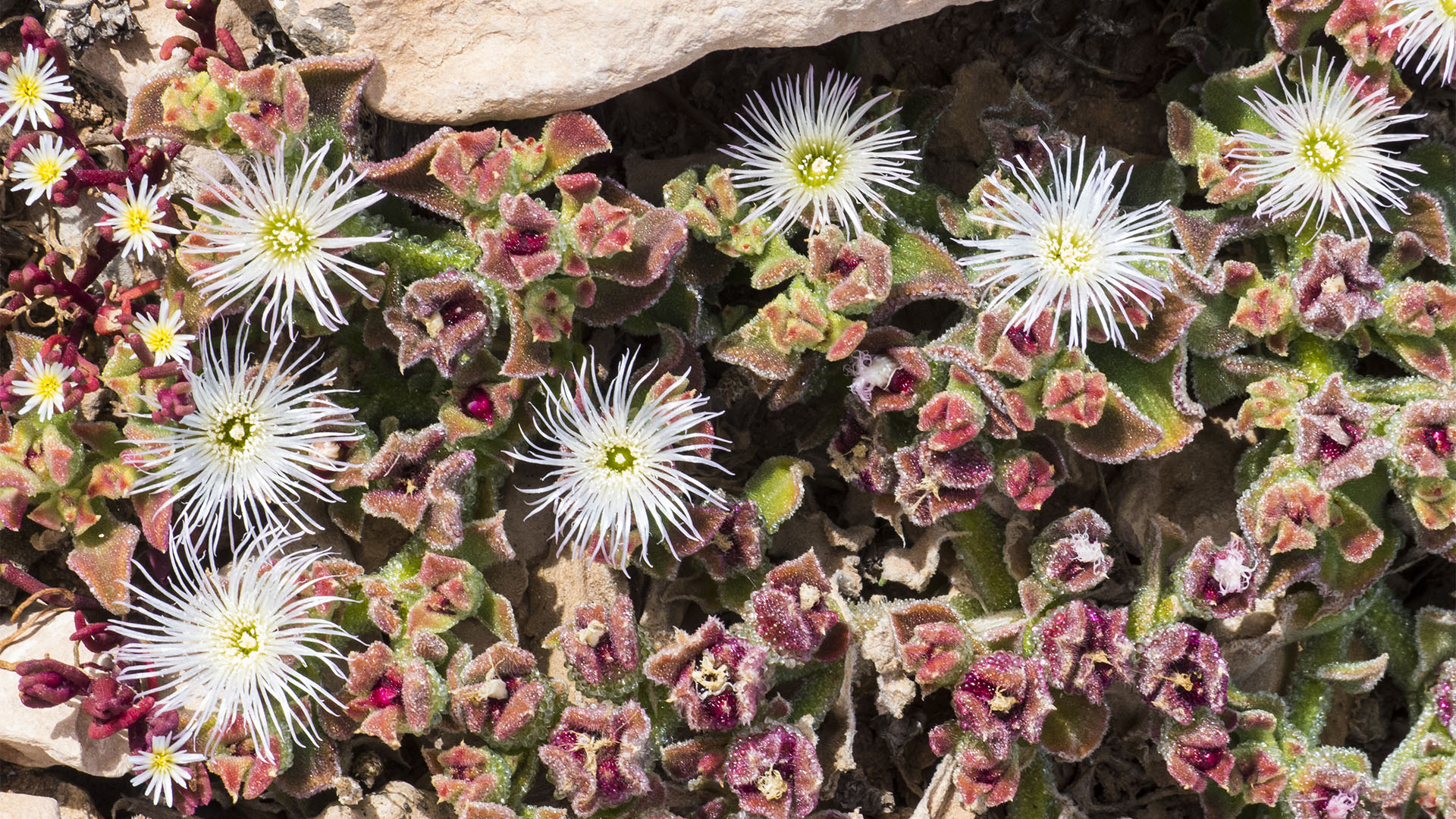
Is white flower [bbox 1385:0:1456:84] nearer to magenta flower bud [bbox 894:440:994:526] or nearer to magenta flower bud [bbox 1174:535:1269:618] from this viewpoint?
magenta flower bud [bbox 1174:535:1269:618]

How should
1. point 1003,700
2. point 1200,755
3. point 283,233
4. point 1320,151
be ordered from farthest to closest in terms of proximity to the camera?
point 1320,151 < point 1200,755 < point 1003,700 < point 283,233

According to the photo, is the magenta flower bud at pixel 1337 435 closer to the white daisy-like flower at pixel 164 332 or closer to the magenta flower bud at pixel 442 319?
the magenta flower bud at pixel 442 319

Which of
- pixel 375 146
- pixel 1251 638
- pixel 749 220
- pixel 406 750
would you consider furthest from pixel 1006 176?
pixel 406 750

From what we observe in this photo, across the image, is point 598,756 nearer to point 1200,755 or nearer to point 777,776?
point 777,776

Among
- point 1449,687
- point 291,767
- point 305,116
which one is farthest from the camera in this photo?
point 1449,687

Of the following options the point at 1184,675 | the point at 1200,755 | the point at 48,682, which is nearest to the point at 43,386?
the point at 48,682

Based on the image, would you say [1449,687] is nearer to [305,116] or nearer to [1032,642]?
[1032,642]

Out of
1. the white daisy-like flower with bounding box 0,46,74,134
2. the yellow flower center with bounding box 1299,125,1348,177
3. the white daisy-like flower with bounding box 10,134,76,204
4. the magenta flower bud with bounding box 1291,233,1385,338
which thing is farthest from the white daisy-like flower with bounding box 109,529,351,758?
the yellow flower center with bounding box 1299,125,1348,177
